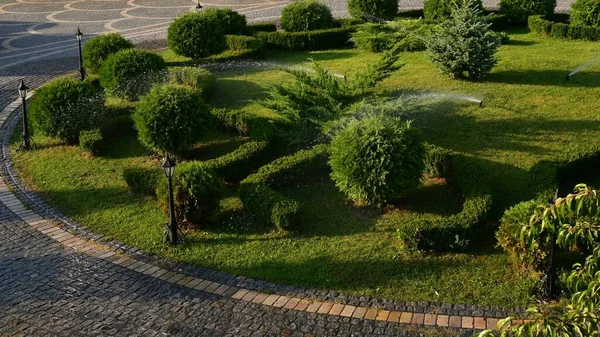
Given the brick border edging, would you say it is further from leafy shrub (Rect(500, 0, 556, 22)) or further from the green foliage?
leafy shrub (Rect(500, 0, 556, 22))

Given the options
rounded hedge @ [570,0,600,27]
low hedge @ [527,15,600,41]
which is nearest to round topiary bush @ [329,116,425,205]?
low hedge @ [527,15,600,41]

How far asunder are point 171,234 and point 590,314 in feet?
22.5

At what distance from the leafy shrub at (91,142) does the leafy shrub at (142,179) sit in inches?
76.0

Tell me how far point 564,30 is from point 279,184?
1192cm

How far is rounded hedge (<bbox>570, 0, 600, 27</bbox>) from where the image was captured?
19.8m

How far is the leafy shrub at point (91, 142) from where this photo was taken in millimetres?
13414

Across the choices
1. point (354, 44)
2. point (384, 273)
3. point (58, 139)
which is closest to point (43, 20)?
point (354, 44)

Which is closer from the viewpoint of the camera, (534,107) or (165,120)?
(165,120)

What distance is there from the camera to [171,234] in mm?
10047

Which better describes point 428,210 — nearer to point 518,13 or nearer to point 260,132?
point 260,132

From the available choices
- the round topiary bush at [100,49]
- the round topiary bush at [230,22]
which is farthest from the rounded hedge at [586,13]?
the round topiary bush at [100,49]

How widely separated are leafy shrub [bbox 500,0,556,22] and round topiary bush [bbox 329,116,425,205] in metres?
12.7

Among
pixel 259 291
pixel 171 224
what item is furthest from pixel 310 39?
pixel 259 291

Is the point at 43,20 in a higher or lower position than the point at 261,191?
higher
